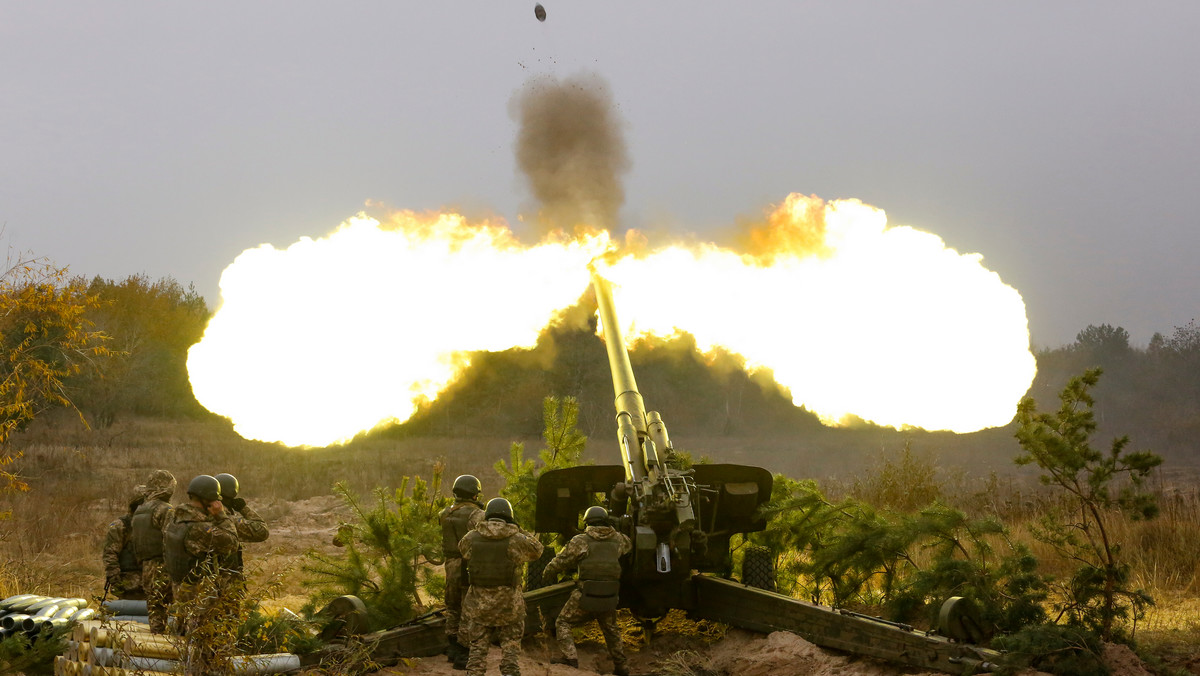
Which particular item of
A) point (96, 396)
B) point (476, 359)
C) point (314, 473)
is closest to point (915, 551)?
point (314, 473)

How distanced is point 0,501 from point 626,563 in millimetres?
15148

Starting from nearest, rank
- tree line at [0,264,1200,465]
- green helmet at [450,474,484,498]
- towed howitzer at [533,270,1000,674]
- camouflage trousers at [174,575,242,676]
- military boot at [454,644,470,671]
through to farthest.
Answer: camouflage trousers at [174,575,242,676]
military boot at [454,644,470,671]
towed howitzer at [533,270,1000,674]
green helmet at [450,474,484,498]
tree line at [0,264,1200,465]

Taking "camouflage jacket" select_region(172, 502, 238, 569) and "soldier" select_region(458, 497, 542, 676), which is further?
"soldier" select_region(458, 497, 542, 676)

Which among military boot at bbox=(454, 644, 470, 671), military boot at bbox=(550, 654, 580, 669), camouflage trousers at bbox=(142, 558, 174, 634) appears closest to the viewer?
camouflage trousers at bbox=(142, 558, 174, 634)

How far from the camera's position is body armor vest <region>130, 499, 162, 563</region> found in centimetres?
884

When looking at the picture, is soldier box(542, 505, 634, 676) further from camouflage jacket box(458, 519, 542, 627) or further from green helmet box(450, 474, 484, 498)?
green helmet box(450, 474, 484, 498)

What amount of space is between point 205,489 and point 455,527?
7.56ft

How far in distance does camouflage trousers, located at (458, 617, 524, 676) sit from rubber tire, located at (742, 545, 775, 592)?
305 centimetres

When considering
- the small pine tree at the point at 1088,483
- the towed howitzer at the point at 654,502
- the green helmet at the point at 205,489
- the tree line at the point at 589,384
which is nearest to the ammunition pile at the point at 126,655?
the green helmet at the point at 205,489

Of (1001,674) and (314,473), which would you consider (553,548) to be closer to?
(1001,674)

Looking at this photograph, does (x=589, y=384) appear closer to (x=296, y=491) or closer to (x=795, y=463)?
(x=795, y=463)

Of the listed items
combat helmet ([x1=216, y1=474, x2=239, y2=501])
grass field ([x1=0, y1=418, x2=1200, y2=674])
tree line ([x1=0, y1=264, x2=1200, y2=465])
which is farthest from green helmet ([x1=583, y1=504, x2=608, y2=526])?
tree line ([x1=0, y1=264, x2=1200, y2=465])

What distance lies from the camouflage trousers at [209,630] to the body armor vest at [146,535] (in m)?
2.36

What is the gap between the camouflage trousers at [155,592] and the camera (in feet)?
25.7
